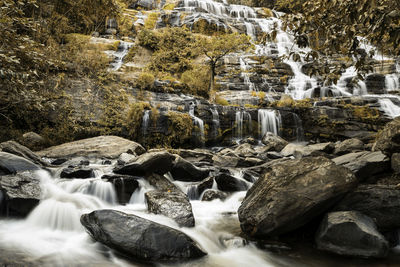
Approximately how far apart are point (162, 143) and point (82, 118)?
3.58 m

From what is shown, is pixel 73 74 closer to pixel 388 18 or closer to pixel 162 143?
pixel 162 143

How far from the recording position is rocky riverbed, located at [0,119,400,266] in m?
3.22

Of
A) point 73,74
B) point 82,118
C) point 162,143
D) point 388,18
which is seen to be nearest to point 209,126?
point 162,143

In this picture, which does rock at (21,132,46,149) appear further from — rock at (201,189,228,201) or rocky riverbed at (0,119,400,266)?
rock at (201,189,228,201)

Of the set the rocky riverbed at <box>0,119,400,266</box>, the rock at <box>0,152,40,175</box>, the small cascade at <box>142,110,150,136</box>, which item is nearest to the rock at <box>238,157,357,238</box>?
the rocky riverbed at <box>0,119,400,266</box>

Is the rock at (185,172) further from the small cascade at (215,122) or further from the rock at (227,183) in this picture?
the small cascade at (215,122)

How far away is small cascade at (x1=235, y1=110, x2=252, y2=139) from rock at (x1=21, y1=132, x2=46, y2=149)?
8701 mm

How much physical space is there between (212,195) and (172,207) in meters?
1.64

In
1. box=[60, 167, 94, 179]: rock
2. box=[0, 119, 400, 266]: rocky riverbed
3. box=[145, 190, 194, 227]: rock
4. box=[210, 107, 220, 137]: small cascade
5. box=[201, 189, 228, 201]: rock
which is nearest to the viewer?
box=[0, 119, 400, 266]: rocky riverbed

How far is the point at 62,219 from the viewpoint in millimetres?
4098

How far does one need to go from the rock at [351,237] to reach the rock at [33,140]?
10066 millimetres

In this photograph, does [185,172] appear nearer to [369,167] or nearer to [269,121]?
[369,167]

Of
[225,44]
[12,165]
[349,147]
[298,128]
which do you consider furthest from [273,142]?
[12,165]

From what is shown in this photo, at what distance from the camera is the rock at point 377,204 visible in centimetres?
378
